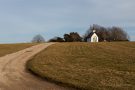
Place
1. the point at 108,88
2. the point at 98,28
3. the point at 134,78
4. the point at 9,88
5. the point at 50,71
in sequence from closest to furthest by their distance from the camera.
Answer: the point at 108,88, the point at 9,88, the point at 134,78, the point at 50,71, the point at 98,28

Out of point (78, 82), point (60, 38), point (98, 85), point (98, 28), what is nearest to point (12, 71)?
point (78, 82)

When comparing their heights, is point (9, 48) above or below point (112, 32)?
below

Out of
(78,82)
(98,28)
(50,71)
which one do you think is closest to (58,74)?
(50,71)

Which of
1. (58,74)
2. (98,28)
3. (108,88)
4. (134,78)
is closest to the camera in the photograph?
(108,88)

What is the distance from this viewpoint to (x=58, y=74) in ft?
61.9

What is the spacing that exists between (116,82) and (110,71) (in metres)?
3.70

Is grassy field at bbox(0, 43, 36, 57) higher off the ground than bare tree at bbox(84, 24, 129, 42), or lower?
lower

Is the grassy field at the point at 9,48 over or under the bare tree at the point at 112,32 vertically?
under

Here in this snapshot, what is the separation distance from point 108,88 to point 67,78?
3.82 metres

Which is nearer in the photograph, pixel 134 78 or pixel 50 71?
pixel 134 78

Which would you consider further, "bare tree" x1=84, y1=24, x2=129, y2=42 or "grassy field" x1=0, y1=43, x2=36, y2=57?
"bare tree" x1=84, y1=24, x2=129, y2=42

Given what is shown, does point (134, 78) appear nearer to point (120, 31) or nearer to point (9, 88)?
point (9, 88)

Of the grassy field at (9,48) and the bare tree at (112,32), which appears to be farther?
the bare tree at (112,32)

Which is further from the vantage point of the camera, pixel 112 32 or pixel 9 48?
pixel 112 32
